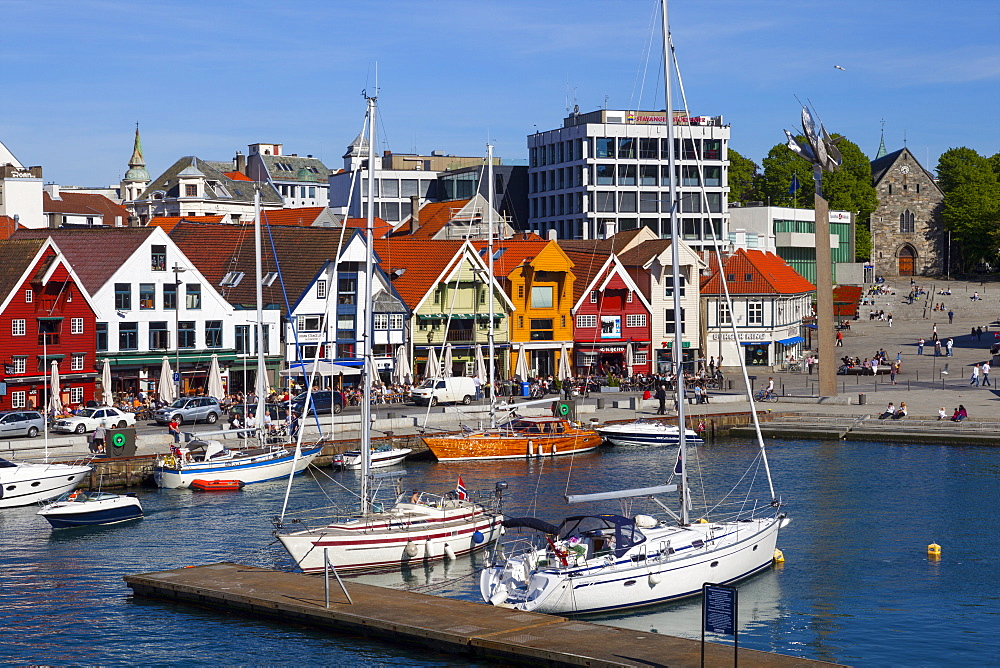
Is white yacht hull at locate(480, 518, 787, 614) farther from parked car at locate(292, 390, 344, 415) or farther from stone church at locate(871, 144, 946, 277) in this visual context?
stone church at locate(871, 144, 946, 277)

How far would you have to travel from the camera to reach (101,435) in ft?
197

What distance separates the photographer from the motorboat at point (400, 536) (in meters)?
41.5

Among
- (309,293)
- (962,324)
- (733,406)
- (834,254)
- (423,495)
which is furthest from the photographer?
(834,254)

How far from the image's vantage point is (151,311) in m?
78.8

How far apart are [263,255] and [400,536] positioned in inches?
1863

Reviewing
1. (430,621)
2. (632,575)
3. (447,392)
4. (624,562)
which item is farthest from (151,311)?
(430,621)

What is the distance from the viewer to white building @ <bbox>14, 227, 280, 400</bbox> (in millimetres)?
77125

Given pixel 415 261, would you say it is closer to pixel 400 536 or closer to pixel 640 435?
pixel 640 435

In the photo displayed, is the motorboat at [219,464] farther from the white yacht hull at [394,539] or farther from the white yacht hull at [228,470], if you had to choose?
the white yacht hull at [394,539]

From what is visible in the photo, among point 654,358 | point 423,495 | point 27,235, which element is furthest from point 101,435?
point 654,358

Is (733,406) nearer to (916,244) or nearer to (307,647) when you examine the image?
(307,647)

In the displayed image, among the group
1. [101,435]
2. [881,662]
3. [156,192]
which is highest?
[156,192]

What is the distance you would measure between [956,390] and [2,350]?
180 ft

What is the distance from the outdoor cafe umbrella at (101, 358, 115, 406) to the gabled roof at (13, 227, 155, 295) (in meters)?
6.12
